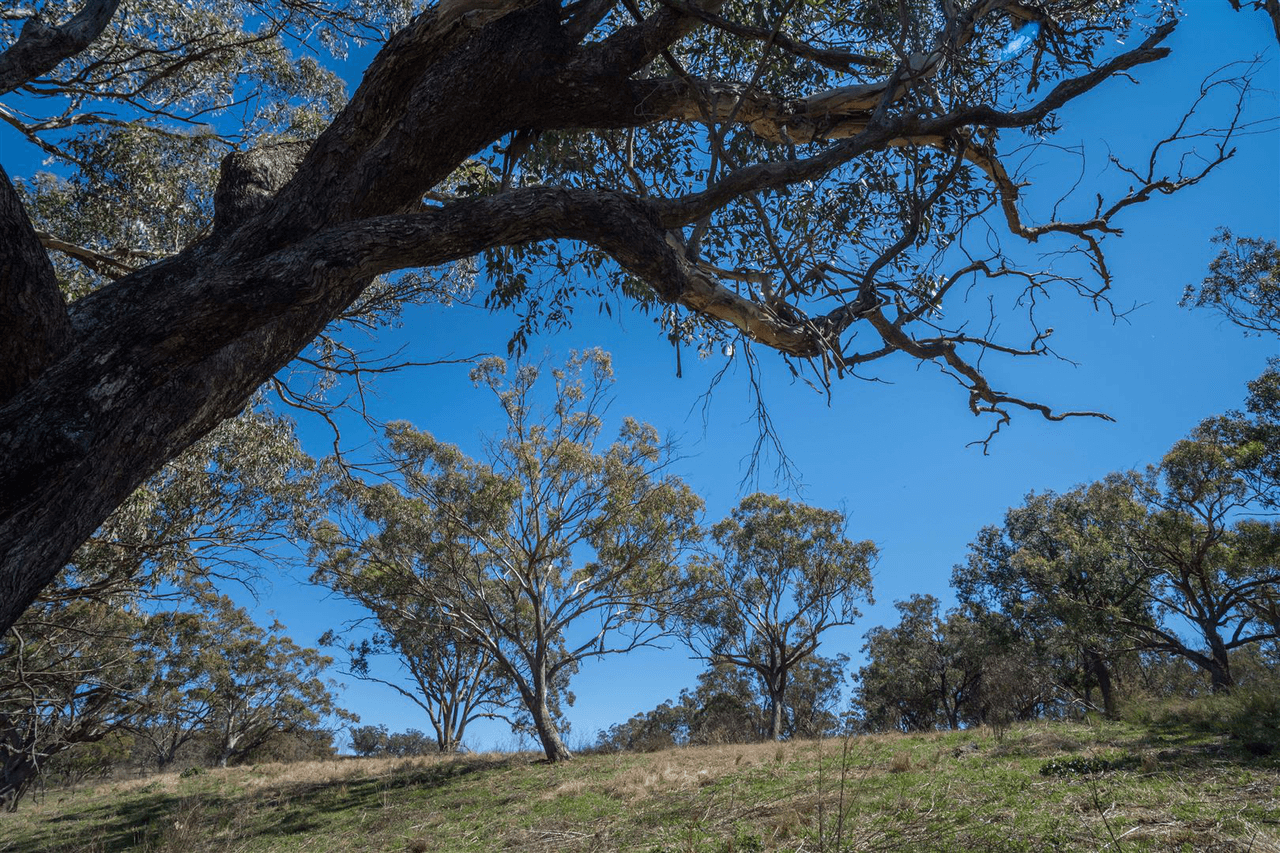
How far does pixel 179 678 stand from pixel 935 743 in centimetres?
1876

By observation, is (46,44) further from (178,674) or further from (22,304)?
(178,674)

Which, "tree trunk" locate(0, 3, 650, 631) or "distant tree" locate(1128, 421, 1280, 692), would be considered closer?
"tree trunk" locate(0, 3, 650, 631)

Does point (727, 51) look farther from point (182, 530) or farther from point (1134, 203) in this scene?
point (182, 530)

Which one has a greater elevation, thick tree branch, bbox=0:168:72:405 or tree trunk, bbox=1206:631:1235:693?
thick tree branch, bbox=0:168:72:405

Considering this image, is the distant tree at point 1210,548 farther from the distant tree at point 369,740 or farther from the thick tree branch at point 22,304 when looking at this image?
the distant tree at point 369,740

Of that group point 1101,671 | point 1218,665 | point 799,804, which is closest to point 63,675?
point 799,804

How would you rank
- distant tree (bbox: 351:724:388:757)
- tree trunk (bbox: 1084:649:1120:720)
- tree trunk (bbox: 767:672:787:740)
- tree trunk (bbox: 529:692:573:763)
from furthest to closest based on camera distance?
distant tree (bbox: 351:724:388:757), tree trunk (bbox: 767:672:787:740), tree trunk (bbox: 1084:649:1120:720), tree trunk (bbox: 529:692:573:763)

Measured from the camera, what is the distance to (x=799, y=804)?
498cm

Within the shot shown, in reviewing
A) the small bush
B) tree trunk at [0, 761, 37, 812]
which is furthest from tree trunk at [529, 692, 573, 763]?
tree trunk at [0, 761, 37, 812]

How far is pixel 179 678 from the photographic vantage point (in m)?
18.8

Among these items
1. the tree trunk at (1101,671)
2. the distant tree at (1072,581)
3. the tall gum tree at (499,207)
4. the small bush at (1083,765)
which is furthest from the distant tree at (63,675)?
the tree trunk at (1101,671)

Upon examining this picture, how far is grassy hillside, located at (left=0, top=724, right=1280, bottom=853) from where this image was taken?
3.69 metres

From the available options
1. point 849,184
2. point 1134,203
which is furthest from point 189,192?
point 1134,203

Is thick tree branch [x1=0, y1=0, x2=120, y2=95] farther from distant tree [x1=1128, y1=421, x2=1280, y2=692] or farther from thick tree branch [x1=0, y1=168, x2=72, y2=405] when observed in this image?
distant tree [x1=1128, y1=421, x2=1280, y2=692]
